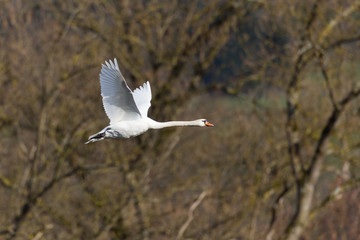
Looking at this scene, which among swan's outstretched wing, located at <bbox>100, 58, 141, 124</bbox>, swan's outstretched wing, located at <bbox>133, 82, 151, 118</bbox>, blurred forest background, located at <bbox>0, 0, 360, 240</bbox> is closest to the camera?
swan's outstretched wing, located at <bbox>100, 58, 141, 124</bbox>

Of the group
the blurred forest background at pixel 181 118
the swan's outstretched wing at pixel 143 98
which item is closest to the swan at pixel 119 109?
the swan's outstretched wing at pixel 143 98

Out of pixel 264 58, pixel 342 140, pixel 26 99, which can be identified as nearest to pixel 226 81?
pixel 264 58

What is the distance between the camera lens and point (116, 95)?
9.07 m

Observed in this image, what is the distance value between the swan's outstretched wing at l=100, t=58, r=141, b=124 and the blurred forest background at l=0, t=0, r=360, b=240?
152 inches

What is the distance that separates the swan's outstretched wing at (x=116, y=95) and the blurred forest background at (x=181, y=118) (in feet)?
12.7

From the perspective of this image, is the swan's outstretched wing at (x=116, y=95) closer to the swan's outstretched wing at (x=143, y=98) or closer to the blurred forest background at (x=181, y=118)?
the swan's outstretched wing at (x=143, y=98)

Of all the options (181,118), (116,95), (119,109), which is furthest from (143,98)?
(181,118)

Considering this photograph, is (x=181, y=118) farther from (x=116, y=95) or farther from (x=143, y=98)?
(x=116, y=95)

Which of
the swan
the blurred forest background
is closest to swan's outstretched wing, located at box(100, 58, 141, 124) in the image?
the swan

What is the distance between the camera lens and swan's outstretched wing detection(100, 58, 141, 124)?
869cm

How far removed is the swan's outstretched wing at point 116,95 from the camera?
28.5 ft

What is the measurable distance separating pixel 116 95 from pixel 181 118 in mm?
12136

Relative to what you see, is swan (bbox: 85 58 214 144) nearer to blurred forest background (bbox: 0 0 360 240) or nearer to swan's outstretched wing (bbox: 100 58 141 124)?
swan's outstretched wing (bbox: 100 58 141 124)

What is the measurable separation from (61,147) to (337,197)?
6.46 metres
